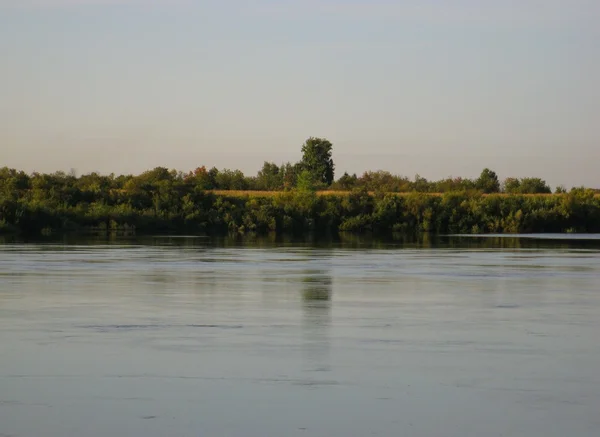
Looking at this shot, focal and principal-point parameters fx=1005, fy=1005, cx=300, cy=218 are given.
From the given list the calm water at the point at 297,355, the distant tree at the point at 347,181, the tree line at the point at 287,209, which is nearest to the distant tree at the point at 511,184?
the distant tree at the point at 347,181

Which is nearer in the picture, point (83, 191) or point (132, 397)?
point (132, 397)

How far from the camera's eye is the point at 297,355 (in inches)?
424

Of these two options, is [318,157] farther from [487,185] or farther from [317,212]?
[317,212]

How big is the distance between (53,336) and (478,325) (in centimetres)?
550

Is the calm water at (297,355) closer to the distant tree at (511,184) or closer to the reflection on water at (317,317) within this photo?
the reflection on water at (317,317)

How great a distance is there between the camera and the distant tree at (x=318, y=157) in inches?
4769

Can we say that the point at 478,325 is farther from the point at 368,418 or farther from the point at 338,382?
the point at 368,418

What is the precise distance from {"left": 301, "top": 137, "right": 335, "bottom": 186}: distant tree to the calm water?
100227 mm

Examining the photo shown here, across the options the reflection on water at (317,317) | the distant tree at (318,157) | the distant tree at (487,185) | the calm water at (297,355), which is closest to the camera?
the calm water at (297,355)

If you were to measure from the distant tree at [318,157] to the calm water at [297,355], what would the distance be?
3946 inches

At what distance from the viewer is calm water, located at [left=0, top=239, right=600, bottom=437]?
7.98 meters

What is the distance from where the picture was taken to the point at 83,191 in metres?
65.4

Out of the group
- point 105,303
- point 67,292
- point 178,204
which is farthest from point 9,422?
point 178,204

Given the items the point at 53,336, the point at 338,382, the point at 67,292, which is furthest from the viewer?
the point at 67,292
